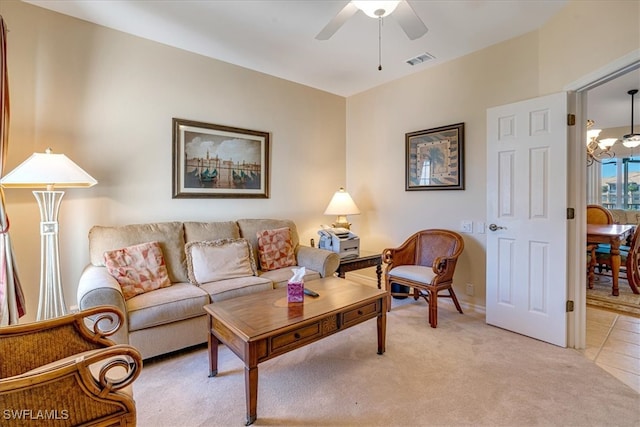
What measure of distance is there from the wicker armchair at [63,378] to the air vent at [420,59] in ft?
11.5

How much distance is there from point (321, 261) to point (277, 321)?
1.37m

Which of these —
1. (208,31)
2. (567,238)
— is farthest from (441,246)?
(208,31)

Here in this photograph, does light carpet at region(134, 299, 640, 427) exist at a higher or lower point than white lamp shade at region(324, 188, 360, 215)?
lower

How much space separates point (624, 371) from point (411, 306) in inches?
67.6

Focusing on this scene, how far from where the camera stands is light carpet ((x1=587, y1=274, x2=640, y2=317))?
132 inches

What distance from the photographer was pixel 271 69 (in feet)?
11.8

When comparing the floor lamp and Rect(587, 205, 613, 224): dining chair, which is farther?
Rect(587, 205, 613, 224): dining chair

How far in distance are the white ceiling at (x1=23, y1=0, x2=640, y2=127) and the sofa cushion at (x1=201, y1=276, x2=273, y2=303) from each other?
2242 mm

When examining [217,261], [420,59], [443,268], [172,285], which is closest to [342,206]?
[443,268]

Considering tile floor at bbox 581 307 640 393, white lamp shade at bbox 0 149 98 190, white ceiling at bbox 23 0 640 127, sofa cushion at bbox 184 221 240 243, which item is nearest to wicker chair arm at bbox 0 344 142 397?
white lamp shade at bbox 0 149 98 190

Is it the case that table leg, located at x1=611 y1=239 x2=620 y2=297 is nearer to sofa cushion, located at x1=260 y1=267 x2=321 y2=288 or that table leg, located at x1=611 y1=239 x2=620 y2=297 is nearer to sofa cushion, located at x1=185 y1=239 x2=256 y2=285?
sofa cushion, located at x1=260 y1=267 x2=321 y2=288

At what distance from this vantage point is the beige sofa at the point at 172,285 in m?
2.09

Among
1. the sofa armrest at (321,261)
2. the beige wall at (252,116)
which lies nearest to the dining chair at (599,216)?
the beige wall at (252,116)

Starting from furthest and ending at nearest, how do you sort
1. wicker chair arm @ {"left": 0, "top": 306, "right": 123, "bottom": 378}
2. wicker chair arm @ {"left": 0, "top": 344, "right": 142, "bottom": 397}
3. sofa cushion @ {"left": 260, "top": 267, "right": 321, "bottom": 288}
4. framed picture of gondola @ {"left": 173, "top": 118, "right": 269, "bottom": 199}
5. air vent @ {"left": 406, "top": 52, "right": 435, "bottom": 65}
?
air vent @ {"left": 406, "top": 52, "right": 435, "bottom": 65} → framed picture of gondola @ {"left": 173, "top": 118, "right": 269, "bottom": 199} → sofa cushion @ {"left": 260, "top": 267, "right": 321, "bottom": 288} → wicker chair arm @ {"left": 0, "top": 306, "right": 123, "bottom": 378} → wicker chair arm @ {"left": 0, "top": 344, "right": 142, "bottom": 397}
